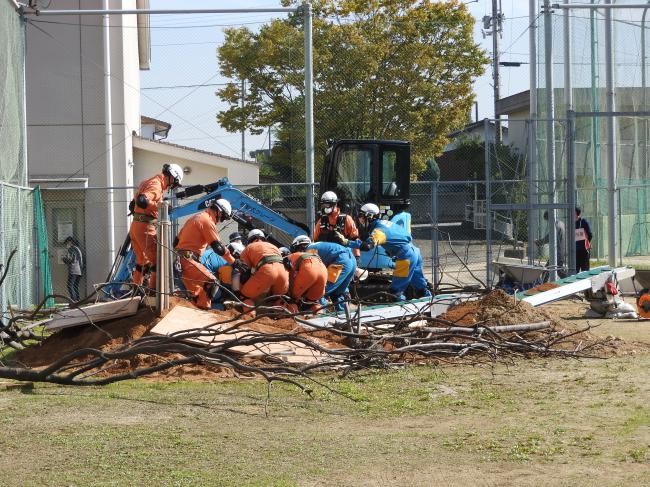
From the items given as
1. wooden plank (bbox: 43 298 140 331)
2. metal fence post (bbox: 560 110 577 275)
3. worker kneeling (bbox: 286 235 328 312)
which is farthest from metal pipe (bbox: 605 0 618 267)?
wooden plank (bbox: 43 298 140 331)

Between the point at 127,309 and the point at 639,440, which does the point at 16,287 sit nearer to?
the point at 127,309

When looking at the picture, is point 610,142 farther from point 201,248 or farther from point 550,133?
point 201,248

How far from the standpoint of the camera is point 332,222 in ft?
55.4

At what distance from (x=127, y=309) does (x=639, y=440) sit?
6.06m

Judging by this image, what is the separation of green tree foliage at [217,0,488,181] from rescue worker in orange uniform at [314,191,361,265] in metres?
7.54

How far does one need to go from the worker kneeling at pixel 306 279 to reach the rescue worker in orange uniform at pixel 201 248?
866 millimetres

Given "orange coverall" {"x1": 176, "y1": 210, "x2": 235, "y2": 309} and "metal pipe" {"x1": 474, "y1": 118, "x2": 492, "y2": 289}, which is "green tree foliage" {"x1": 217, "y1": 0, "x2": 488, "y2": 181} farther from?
"orange coverall" {"x1": 176, "y1": 210, "x2": 235, "y2": 309}

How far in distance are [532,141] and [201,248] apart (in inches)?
317

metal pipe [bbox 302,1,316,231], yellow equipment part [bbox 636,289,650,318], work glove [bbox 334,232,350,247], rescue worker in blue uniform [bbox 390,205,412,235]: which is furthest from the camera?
metal pipe [bbox 302,1,316,231]

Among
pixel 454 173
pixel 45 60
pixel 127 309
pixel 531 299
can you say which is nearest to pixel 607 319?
pixel 531 299

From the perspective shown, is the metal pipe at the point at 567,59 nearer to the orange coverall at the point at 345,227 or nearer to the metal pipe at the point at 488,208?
the metal pipe at the point at 488,208

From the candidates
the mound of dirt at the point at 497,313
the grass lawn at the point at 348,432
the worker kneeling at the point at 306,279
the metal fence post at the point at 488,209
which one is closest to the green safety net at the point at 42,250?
the worker kneeling at the point at 306,279

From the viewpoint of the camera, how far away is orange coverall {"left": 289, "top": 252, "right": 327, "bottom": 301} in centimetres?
1292

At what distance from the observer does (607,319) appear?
15.4 m
